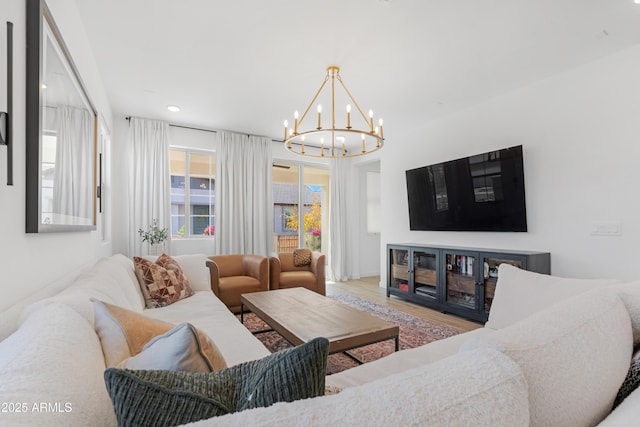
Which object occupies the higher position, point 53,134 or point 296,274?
point 53,134

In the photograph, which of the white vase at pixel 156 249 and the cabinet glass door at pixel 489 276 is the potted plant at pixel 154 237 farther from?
the cabinet glass door at pixel 489 276

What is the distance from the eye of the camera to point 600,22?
2.22 metres

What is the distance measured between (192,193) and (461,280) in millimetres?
4077

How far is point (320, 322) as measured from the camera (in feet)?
6.81

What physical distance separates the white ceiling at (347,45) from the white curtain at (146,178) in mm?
633

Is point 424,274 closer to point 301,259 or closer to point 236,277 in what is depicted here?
point 301,259

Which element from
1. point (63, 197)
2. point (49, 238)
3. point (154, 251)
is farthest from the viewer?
point (154, 251)

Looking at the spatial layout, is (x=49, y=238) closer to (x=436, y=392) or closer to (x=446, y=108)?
(x=436, y=392)

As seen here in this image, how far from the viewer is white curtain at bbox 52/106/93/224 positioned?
1.57 meters

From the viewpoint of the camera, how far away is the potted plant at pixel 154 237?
412 cm

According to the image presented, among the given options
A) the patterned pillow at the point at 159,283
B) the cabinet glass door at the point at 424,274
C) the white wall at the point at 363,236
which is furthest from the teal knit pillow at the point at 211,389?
the white wall at the point at 363,236

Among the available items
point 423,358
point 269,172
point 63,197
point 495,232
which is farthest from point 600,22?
point 269,172

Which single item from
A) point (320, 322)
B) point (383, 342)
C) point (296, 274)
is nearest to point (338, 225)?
point (296, 274)

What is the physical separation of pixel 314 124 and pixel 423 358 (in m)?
3.72
